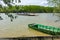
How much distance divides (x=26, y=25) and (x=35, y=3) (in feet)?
1.31

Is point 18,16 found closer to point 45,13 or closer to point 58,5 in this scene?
point 45,13

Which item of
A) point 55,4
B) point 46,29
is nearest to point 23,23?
point 46,29

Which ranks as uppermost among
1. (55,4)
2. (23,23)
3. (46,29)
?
(55,4)

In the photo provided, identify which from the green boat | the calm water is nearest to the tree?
the calm water

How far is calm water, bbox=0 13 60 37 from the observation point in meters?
2.57

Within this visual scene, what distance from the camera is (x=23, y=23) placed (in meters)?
2.64

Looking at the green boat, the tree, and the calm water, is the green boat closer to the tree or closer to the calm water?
the calm water

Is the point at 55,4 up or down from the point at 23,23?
up

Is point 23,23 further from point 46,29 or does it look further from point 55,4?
point 55,4

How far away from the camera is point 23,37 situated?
258cm

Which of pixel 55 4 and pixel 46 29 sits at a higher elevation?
pixel 55 4

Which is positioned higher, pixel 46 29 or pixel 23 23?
pixel 23 23

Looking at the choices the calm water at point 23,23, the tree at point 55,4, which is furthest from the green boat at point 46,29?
the tree at point 55,4

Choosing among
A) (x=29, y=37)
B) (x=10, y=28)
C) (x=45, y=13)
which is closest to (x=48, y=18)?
(x=45, y=13)
